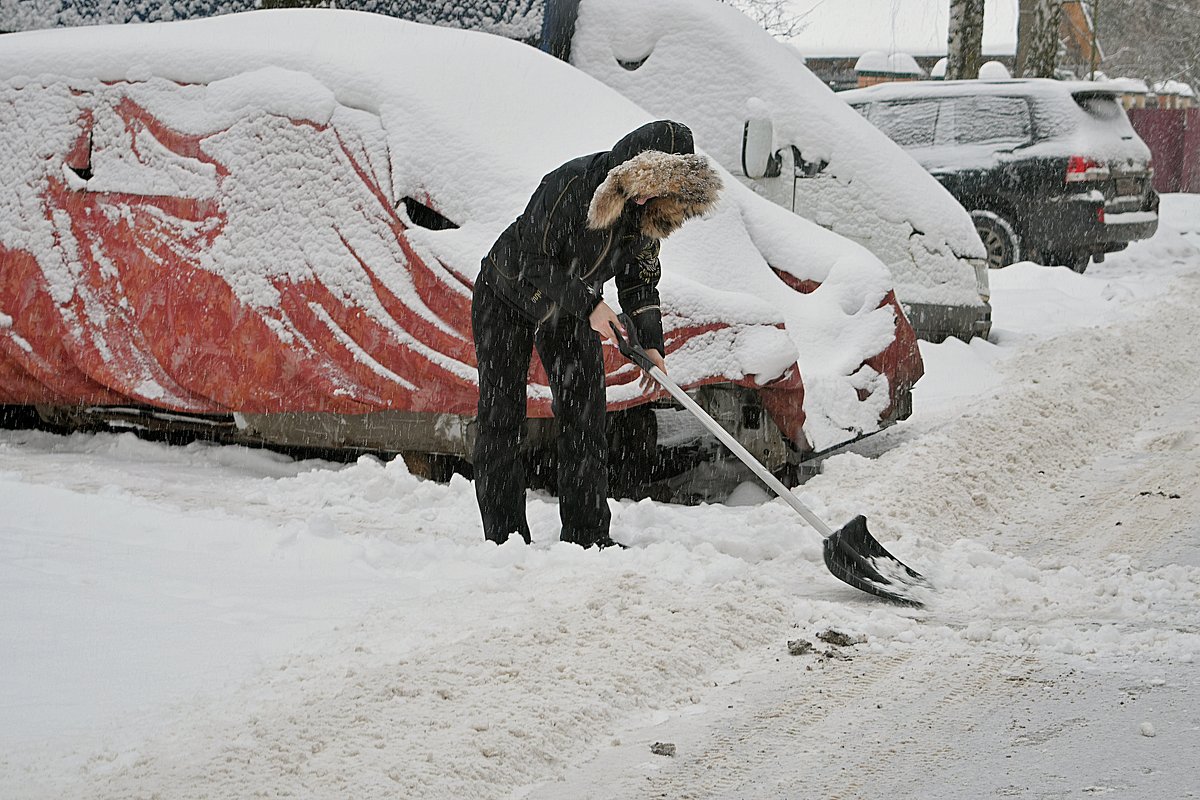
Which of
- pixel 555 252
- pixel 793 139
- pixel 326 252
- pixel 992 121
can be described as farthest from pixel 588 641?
pixel 992 121

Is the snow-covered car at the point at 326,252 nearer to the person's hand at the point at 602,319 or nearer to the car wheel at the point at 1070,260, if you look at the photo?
the person's hand at the point at 602,319

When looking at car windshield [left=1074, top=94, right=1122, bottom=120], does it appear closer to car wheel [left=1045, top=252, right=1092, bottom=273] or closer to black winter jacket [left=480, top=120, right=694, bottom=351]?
car wheel [left=1045, top=252, right=1092, bottom=273]

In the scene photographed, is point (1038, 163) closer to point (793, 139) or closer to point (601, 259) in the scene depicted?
point (793, 139)

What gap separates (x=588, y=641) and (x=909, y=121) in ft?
34.7

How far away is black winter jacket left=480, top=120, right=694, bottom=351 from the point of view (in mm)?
4133

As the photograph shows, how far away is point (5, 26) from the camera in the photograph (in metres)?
9.60

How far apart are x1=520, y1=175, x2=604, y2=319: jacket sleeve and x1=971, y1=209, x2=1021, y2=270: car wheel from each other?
8842 millimetres

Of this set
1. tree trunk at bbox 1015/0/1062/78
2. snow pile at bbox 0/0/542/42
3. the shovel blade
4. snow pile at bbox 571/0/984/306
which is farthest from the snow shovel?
tree trunk at bbox 1015/0/1062/78

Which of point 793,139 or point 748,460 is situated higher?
point 793,139

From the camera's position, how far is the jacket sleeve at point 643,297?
439 cm

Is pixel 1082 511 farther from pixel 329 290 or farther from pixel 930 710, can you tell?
pixel 329 290

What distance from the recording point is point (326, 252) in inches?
210

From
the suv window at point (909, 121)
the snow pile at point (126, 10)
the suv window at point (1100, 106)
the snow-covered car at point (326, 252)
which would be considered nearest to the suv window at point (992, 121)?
the suv window at point (909, 121)

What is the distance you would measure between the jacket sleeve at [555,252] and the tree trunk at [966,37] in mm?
12998
